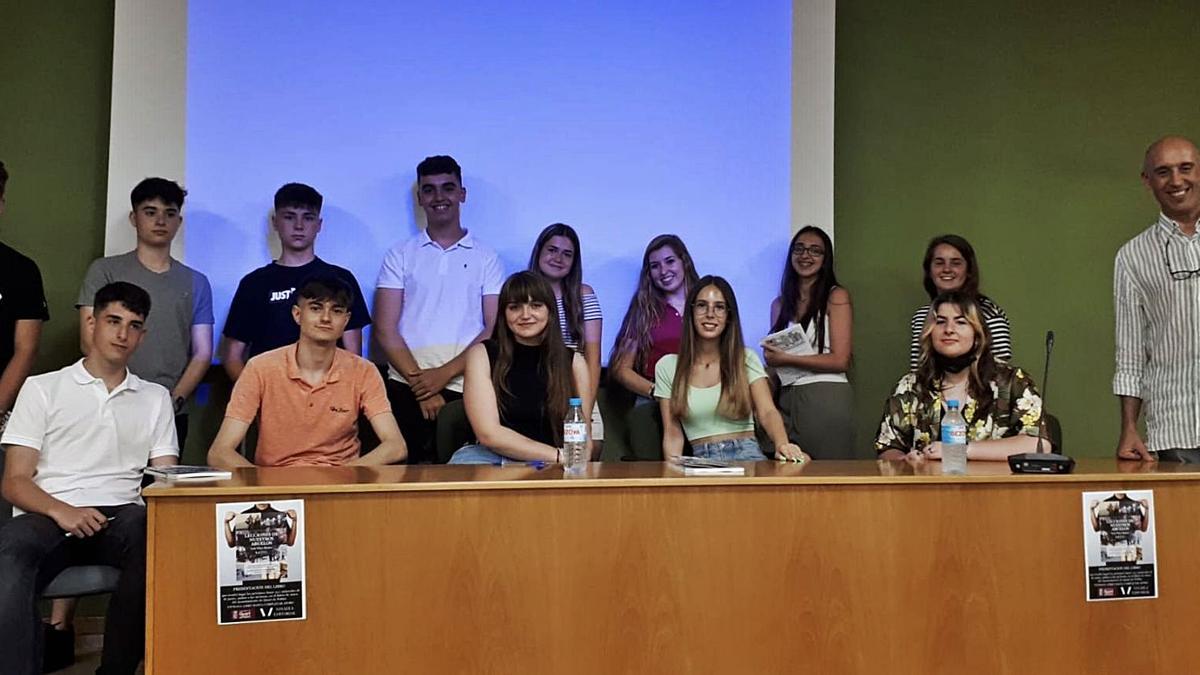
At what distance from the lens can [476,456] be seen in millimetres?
3041

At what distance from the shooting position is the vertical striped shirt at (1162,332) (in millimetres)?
2717

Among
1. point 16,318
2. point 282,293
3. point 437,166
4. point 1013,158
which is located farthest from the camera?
point 1013,158

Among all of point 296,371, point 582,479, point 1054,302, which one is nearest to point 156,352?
point 296,371

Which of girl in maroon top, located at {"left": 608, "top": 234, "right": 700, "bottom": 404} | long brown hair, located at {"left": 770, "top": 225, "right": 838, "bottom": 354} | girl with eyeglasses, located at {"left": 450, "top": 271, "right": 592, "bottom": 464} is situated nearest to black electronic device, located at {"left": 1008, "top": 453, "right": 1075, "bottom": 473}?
girl with eyeglasses, located at {"left": 450, "top": 271, "right": 592, "bottom": 464}

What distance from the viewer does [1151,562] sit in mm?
2240

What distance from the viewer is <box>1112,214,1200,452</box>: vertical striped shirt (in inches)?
107

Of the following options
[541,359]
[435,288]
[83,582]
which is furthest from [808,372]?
[83,582]

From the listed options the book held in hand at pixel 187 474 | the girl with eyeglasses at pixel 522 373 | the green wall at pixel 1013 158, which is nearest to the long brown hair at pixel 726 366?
the girl with eyeglasses at pixel 522 373

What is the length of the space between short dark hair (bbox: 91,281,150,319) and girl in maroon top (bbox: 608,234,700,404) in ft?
5.54

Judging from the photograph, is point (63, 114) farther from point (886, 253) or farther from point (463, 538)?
point (886, 253)

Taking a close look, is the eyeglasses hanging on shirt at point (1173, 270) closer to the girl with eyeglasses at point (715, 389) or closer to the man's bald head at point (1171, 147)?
the man's bald head at point (1171, 147)

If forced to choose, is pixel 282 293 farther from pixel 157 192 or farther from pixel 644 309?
pixel 644 309

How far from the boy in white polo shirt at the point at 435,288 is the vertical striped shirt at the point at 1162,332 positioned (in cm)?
210

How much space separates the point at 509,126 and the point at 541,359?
1.28 meters
